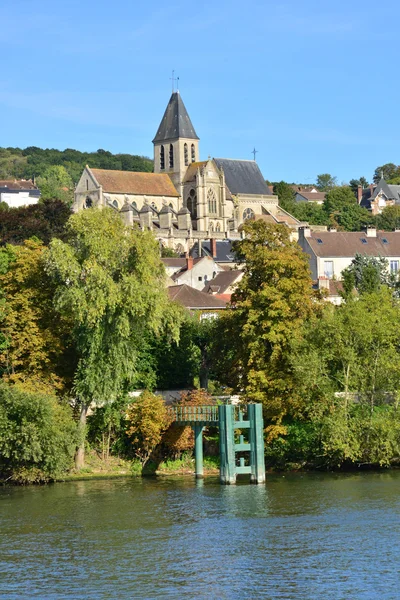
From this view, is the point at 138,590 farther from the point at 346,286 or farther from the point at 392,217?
the point at 392,217

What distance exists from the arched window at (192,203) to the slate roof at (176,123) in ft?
28.3

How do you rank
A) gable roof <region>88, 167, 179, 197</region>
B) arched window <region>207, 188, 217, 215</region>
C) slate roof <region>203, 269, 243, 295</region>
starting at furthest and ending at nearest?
arched window <region>207, 188, 217, 215</region>, gable roof <region>88, 167, 179, 197</region>, slate roof <region>203, 269, 243, 295</region>

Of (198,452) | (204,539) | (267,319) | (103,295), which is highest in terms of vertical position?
(103,295)

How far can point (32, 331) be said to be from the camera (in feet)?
128

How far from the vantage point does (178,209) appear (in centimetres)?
12331

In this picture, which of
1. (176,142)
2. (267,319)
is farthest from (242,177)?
(267,319)

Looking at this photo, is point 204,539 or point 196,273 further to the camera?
point 196,273

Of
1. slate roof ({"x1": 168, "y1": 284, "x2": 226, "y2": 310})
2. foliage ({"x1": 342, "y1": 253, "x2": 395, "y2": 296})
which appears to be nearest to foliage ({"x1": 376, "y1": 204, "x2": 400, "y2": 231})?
foliage ({"x1": 342, "y1": 253, "x2": 395, "y2": 296})

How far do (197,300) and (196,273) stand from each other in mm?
15748

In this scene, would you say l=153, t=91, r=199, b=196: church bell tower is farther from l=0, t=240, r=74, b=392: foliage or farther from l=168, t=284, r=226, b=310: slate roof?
l=0, t=240, r=74, b=392: foliage

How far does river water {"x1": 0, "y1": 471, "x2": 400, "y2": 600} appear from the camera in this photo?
22.9m

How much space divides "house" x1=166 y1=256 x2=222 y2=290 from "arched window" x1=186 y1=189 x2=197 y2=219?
4554 centimetres

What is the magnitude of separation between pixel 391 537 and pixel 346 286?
3110 centimetres

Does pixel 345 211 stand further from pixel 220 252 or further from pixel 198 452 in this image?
pixel 198 452
